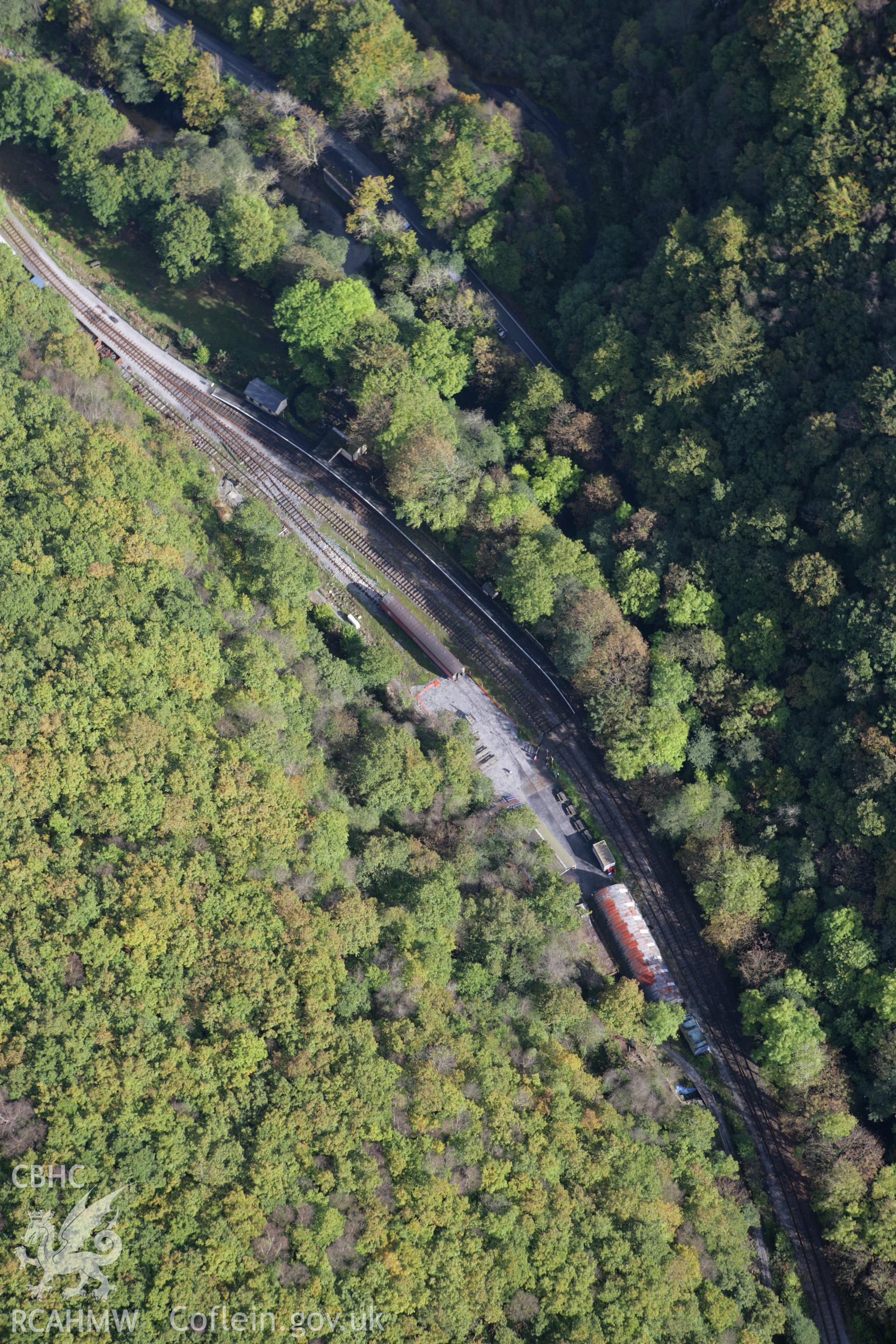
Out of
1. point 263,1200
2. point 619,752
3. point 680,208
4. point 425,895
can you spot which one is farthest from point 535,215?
point 263,1200

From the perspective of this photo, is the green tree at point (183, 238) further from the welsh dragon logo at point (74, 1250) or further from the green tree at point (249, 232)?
the welsh dragon logo at point (74, 1250)

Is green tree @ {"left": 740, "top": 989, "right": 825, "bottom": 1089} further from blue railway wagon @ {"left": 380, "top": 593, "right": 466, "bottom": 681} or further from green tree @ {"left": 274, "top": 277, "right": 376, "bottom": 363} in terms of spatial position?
green tree @ {"left": 274, "top": 277, "right": 376, "bottom": 363}

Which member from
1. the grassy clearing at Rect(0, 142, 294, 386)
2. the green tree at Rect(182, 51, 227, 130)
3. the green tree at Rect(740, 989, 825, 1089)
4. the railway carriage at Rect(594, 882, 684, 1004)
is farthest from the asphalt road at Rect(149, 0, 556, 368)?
the green tree at Rect(740, 989, 825, 1089)

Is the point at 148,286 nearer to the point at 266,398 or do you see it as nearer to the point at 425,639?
the point at 266,398

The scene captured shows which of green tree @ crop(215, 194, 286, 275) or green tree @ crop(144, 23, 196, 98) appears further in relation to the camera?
green tree @ crop(144, 23, 196, 98)

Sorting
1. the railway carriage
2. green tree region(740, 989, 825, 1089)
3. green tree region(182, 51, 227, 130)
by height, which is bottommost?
green tree region(740, 989, 825, 1089)

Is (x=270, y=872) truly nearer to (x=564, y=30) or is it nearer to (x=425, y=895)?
(x=425, y=895)

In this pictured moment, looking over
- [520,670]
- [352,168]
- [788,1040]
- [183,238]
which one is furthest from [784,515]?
[183,238]
